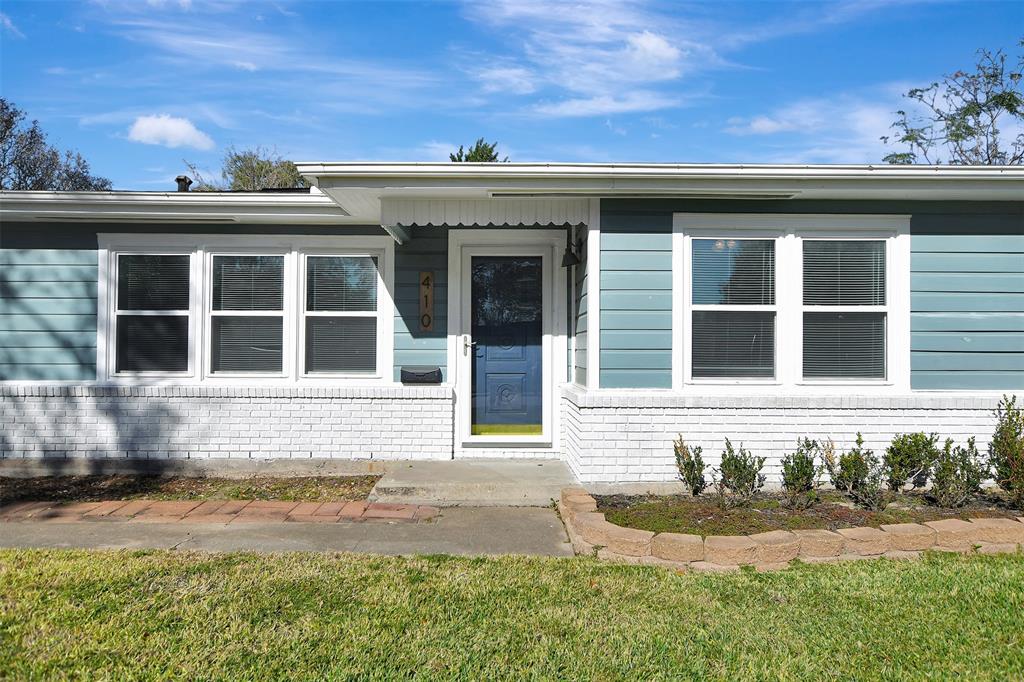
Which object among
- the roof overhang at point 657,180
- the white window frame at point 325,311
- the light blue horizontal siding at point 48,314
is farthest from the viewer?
the white window frame at point 325,311

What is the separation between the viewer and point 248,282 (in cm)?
697

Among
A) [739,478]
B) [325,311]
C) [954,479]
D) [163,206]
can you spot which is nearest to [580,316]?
[739,478]

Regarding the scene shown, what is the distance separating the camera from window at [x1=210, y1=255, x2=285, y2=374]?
6934 mm

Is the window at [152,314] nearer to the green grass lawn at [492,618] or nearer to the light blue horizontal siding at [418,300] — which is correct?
the light blue horizontal siding at [418,300]

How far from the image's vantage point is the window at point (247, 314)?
22.7 feet

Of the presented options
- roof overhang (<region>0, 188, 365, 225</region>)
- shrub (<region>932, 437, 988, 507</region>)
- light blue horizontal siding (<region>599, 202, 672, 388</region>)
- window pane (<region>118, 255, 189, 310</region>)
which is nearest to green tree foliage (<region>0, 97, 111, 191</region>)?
roof overhang (<region>0, 188, 365, 225</region>)

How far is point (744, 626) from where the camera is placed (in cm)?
317

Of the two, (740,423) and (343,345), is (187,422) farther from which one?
(740,423)

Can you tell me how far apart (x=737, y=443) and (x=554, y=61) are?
7.96m

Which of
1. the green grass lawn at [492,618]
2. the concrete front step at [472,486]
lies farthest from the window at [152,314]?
the green grass lawn at [492,618]

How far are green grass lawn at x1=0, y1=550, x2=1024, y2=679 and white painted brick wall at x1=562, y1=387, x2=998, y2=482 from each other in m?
1.76

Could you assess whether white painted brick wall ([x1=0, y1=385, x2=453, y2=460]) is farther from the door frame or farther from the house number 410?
the house number 410

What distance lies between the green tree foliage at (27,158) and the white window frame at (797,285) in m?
25.0

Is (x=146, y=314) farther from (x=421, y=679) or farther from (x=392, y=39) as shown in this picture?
(x=421, y=679)
